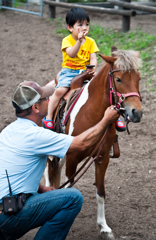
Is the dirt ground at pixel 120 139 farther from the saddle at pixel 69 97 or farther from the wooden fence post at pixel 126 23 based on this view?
the saddle at pixel 69 97

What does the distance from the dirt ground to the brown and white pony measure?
35cm

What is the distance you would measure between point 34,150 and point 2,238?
30.9 inches

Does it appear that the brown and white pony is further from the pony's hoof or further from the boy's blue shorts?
the boy's blue shorts

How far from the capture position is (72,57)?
356 centimetres

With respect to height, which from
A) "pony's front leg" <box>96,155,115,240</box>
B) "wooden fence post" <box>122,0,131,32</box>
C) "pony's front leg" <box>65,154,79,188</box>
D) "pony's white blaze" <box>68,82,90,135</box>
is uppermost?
"wooden fence post" <box>122,0,131,32</box>

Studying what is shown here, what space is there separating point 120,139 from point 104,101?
2865mm

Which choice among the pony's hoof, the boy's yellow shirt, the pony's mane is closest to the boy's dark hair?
the boy's yellow shirt

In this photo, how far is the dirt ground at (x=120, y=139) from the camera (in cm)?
362

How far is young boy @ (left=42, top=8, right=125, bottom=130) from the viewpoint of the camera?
3.57 meters

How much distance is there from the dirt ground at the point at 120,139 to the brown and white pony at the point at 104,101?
347mm

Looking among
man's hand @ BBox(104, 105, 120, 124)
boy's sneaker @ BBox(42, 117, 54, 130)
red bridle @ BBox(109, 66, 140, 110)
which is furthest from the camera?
boy's sneaker @ BBox(42, 117, 54, 130)

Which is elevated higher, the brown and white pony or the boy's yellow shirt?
the boy's yellow shirt

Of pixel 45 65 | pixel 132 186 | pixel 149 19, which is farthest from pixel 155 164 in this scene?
pixel 149 19

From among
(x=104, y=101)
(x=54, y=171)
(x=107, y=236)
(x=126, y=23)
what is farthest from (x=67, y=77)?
(x=126, y=23)
